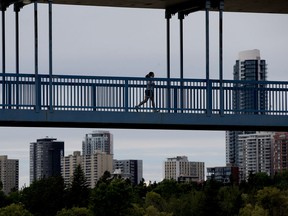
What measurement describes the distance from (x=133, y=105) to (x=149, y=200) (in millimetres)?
139839

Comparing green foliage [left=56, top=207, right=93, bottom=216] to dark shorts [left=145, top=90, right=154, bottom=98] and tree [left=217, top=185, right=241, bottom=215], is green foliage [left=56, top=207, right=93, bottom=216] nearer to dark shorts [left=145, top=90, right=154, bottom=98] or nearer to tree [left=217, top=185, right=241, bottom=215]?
tree [left=217, top=185, right=241, bottom=215]

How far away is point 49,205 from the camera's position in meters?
178

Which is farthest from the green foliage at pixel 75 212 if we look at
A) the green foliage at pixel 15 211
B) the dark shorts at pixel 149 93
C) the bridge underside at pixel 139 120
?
the dark shorts at pixel 149 93

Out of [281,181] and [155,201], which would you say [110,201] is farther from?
[281,181]

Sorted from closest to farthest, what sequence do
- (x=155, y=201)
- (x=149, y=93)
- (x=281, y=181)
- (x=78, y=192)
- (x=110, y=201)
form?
(x=149, y=93) < (x=110, y=201) < (x=155, y=201) < (x=281, y=181) < (x=78, y=192)

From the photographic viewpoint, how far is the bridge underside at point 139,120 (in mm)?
41812

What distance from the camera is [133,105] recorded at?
4281 cm

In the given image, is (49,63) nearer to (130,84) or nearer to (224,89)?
(130,84)

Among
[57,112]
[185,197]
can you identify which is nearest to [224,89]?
[57,112]

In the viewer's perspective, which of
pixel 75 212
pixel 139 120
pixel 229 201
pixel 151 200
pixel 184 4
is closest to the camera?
pixel 139 120

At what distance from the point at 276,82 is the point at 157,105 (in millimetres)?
4151

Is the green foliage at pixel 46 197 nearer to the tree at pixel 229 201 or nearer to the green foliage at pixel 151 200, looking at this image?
the green foliage at pixel 151 200

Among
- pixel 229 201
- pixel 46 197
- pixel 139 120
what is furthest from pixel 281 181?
pixel 139 120

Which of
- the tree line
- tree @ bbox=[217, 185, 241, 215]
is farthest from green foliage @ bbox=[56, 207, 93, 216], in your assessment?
tree @ bbox=[217, 185, 241, 215]
